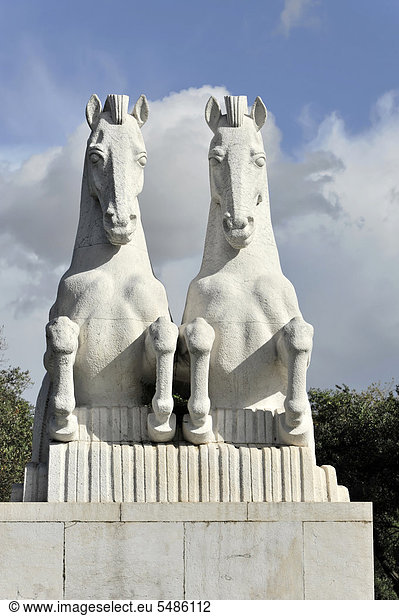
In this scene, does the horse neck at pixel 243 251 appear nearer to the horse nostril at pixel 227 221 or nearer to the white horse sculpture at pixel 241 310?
the white horse sculpture at pixel 241 310

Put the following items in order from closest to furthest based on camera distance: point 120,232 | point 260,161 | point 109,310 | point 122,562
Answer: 1. point 122,562
2. point 109,310
3. point 120,232
4. point 260,161

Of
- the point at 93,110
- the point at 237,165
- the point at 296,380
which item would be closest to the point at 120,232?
the point at 237,165

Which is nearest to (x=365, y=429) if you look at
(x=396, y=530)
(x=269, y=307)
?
(x=396, y=530)

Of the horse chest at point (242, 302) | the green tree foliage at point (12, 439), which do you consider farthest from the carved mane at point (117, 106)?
the green tree foliage at point (12, 439)

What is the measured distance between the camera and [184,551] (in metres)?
8.65

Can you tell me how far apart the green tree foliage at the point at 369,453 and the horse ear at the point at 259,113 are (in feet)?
56.2

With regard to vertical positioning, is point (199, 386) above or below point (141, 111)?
below

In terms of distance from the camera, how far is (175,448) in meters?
9.17

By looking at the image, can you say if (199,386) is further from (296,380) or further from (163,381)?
(296,380)

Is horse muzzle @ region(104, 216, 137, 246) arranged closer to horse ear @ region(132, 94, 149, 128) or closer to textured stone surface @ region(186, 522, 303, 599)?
horse ear @ region(132, 94, 149, 128)

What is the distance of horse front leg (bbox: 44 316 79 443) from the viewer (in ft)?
29.8

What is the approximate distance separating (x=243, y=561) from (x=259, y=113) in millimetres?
4779

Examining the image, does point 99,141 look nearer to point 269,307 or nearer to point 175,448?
point 269,307
